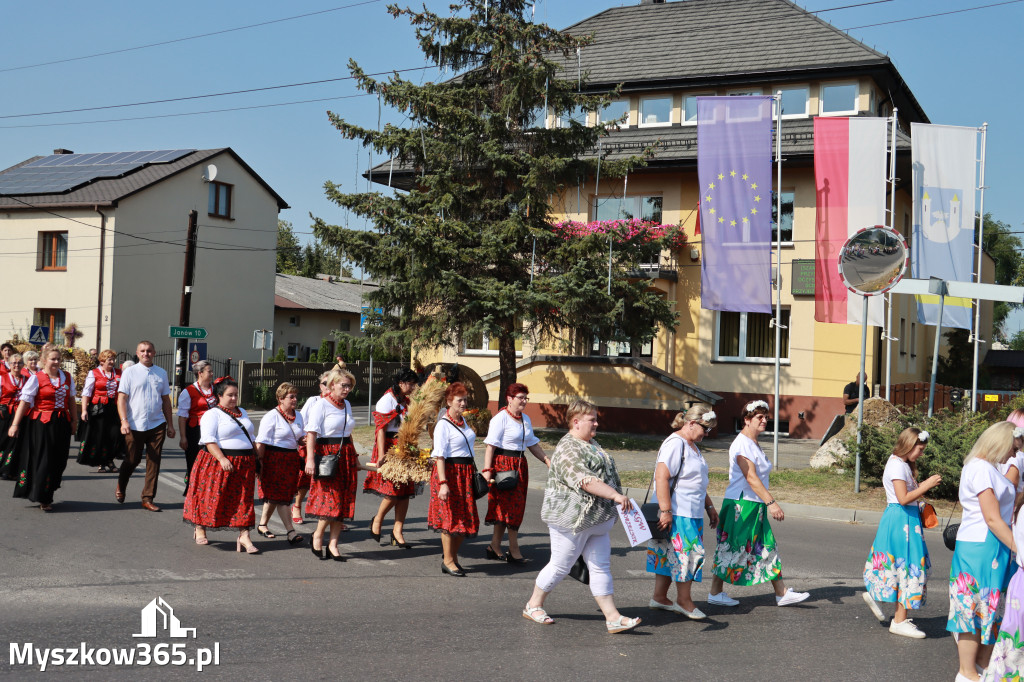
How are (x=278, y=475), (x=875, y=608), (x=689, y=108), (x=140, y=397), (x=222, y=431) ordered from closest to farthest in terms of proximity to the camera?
(x=875, y=608) < (x=222, y=431) < (x=278, y=475) < (x=140, y=397) < (x=689, y=108)

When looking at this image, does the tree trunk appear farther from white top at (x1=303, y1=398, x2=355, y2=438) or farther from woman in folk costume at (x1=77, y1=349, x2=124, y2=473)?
white top at (x1=303, y1=398, x2=355, y2=438)

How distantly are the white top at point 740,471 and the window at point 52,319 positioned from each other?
→ 35.0m

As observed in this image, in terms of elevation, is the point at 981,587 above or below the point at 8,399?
below

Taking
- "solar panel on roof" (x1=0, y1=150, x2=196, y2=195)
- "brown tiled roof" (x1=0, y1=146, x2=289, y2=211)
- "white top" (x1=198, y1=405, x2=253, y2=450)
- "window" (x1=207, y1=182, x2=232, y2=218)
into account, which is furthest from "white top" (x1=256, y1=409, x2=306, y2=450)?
"window" (x1=207, y1=182, x2=232, y2=218)

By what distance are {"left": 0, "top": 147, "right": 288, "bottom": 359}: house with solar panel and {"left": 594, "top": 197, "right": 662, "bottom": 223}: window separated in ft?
65.6

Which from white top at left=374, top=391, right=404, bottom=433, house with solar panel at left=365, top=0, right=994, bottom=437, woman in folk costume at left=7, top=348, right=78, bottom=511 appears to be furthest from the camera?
house with solar panel at left=365, top=0, right=994, bottom=437

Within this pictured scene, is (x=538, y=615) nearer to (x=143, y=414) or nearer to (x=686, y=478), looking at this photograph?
(x=686, y=478)

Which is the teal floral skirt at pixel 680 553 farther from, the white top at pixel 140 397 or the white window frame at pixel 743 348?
the white window frame at pixel 743 348

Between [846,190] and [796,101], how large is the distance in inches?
242

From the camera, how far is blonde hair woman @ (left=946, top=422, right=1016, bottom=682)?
5.38 meters

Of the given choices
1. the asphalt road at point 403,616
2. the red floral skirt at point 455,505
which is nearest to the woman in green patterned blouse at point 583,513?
the asphalt road at point 403,616

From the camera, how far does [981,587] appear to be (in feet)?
17.8

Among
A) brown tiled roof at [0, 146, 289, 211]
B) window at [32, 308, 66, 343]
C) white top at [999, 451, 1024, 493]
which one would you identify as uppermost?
brown tiled roof at [0, 146, 289, 211]

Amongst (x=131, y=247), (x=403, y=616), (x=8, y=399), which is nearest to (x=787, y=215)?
(x=8, y=399)
